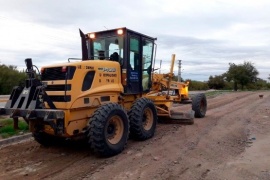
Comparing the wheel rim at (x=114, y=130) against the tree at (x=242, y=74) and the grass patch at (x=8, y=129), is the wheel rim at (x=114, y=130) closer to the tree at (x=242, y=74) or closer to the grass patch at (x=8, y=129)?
the grass patch at (x=8, y=129)

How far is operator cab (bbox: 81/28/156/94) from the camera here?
8.09m

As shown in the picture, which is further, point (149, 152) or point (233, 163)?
point (149, 152)

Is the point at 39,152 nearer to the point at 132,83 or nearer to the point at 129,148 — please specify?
the point at 129,148

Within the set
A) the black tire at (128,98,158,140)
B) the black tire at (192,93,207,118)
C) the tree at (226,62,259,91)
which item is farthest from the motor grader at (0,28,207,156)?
the tree at (226,62,259,91)

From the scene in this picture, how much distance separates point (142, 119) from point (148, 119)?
0.39m

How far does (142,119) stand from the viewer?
27.3ft

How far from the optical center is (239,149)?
24.6 ft

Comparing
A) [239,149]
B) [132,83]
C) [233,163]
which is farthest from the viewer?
[132,83]

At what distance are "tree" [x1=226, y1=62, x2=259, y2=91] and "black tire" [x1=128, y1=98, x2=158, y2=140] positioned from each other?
61688 millimetres

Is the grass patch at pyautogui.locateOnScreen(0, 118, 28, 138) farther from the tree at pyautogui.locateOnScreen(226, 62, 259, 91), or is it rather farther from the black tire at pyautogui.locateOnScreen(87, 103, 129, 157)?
the tree at pyautogui.locateOnScreen(226, 62, 259, 91)

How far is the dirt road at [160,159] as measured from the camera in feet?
18.8

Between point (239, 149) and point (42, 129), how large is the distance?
461 centimetres

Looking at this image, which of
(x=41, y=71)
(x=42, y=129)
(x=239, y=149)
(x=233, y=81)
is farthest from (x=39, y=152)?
(x=233, y=81)

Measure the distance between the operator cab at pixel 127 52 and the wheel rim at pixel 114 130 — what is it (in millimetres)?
1216
